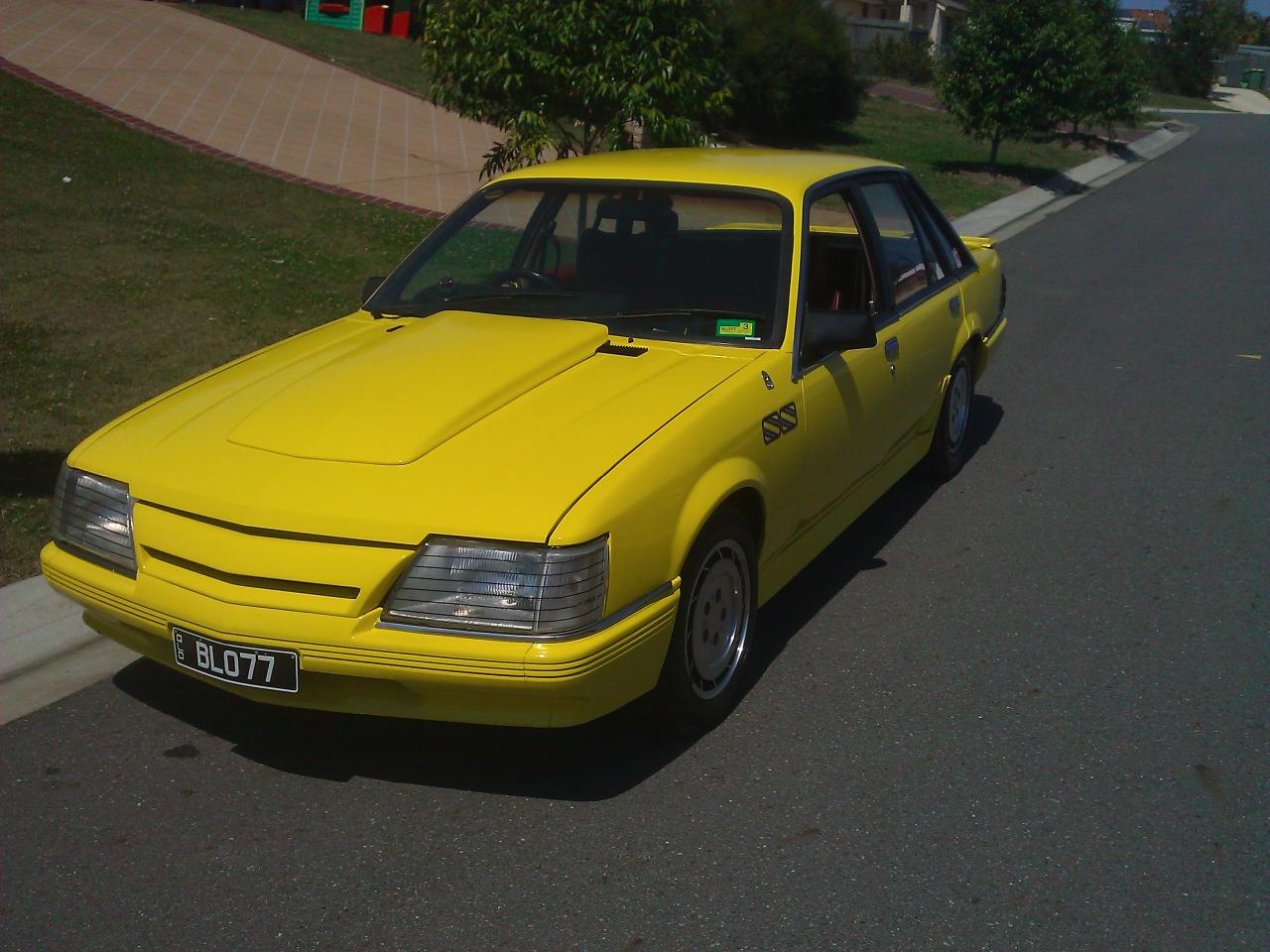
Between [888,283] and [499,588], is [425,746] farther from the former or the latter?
[888,283]

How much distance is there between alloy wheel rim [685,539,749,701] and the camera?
4.00m

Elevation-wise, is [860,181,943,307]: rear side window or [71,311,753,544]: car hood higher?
[860,181,943,307]: rear side window

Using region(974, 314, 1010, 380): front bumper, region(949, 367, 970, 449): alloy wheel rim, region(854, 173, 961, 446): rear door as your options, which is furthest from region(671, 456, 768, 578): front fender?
region(974, 314, 1010, 380): front bumper


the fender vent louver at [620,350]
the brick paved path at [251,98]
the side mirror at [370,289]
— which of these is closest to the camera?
the fender vent louver at [620,350]

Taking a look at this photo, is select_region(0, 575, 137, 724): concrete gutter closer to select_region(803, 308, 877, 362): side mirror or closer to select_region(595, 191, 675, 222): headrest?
select_region(595, 191, 675, 222): headrest

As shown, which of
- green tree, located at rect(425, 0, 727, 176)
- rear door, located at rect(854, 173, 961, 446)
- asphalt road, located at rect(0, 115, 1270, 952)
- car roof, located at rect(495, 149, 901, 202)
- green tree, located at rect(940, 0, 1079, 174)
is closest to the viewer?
asphalt road, located at rect(0, 115, 1270, 952)

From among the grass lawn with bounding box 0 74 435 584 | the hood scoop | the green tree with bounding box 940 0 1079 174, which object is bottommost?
the grass lawn with bounding box 0 74 435 584

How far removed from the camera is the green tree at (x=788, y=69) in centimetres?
2383

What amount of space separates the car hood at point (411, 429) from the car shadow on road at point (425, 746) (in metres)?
0.83

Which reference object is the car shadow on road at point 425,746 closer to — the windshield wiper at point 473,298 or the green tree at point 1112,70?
the windshield wiper at point 473,298

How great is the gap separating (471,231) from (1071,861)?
10.8 ft

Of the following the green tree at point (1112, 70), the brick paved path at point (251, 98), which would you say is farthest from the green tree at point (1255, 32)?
the brick paved path at point (251, 98)

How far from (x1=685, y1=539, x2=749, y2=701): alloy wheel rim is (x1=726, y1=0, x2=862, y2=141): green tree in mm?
19937

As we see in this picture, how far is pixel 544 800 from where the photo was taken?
378cm
